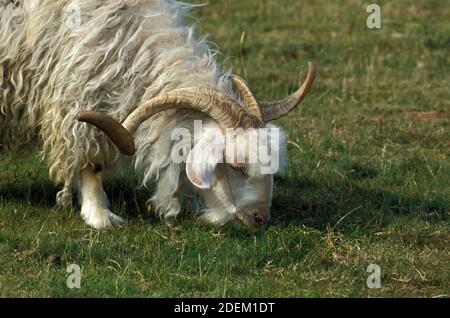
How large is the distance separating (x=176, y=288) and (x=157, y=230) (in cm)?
98

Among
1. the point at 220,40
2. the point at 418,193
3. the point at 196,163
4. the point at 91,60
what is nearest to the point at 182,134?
the point at 196,163

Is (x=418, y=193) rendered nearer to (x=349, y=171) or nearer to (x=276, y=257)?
(x=349, y=171)

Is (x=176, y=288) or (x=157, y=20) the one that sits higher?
(x=157, y=20)

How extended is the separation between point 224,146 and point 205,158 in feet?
0.55

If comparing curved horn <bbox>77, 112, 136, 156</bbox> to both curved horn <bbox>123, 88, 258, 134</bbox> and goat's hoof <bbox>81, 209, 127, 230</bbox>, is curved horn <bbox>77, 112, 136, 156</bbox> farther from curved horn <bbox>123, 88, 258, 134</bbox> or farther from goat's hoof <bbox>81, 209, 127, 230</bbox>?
goat's hoof <bbox>81, 209, 127, 230</bbox>

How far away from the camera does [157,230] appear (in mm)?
6672

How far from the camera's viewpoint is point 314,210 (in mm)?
7395

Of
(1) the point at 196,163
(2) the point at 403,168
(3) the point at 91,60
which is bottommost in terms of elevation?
(2) the point at 403,168

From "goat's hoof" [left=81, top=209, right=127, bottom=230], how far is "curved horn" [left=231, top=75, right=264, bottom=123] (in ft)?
3.69

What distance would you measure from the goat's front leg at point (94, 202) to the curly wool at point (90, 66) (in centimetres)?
12

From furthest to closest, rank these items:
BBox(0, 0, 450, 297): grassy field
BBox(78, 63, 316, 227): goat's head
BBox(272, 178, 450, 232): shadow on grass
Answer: BBox(272, 178, 450, 232): shadow on grass
BBox(78, 63, 316, 227): goat's head
BBox(0, 0, 450, 297): grassy field

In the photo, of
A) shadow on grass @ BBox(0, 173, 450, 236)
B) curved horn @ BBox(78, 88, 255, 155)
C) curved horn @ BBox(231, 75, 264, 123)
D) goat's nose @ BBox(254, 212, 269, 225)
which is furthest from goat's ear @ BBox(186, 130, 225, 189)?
shadow on grass @ BBox(0, 173, 450, 236)

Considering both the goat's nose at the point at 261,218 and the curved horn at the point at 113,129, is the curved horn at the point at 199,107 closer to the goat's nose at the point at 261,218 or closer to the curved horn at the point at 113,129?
the curved horn at the point at 113,129

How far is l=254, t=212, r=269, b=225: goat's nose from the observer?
6.46 m
